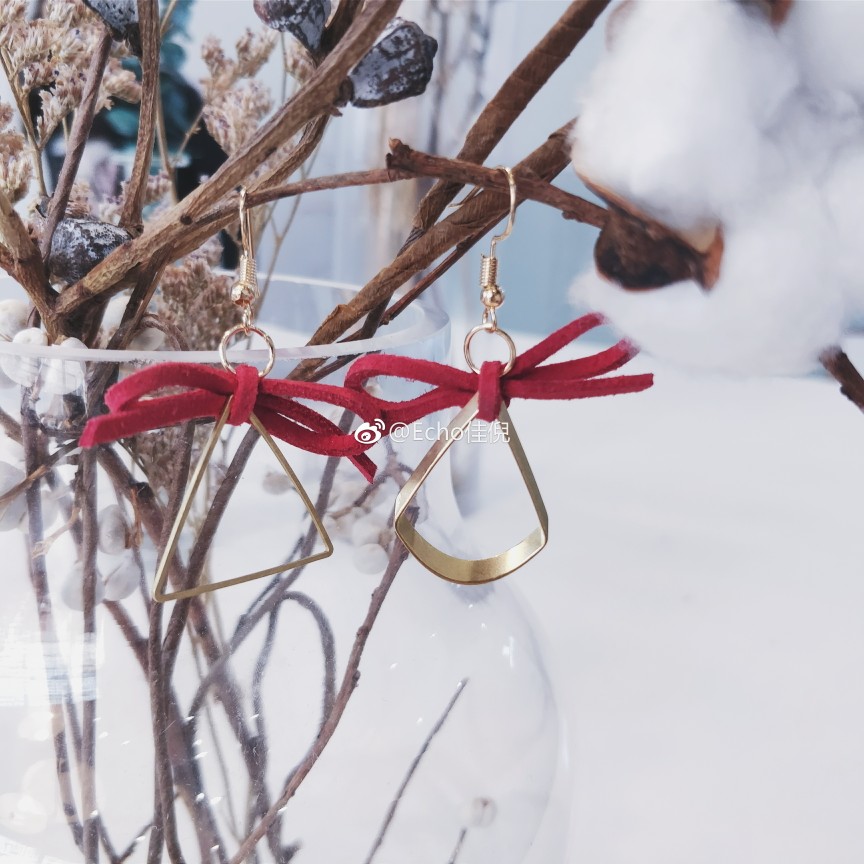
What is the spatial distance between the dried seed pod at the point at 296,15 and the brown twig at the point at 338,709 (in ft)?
0.44

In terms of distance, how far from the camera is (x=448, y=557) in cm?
23

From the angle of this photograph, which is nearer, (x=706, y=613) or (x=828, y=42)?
(x=828, y=42)

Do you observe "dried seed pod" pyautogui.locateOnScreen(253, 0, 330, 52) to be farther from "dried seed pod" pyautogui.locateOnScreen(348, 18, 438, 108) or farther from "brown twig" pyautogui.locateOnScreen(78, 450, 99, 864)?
"brown twig" pyautogui.locateOnScreen(78, 450, 99, 864)

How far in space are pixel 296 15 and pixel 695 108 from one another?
89mm

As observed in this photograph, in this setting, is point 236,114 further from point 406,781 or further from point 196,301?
point 406,781

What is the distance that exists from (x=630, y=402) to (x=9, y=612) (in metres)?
0.58

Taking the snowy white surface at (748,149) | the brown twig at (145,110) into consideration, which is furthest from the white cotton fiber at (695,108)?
the brown twig at (145,110)

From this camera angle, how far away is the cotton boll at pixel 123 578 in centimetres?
23

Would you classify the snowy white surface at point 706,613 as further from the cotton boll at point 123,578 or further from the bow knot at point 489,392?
the cotton boll at point 123,578

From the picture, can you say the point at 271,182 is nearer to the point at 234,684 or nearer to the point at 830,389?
the point at 234,684

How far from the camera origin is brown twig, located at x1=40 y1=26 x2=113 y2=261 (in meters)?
0.21

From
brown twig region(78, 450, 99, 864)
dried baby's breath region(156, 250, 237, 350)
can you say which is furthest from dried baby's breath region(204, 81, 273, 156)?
brown twig region(78, 450, 99, 864)

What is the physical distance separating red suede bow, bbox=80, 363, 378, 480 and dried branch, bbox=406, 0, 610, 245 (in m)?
0.05

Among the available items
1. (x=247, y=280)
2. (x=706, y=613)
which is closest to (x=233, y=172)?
(x=247, y=280)
